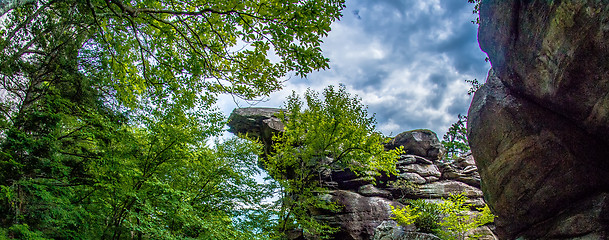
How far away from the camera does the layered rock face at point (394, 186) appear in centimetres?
1479

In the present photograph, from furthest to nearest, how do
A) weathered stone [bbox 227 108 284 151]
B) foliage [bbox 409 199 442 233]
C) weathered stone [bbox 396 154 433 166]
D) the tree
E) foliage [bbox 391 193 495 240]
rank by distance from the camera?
1. weathered stone [bbox 227 108 284 151]
2. weathered stone [bbox 396 154 433 166]
3. foliage [bbox 409 199 442 233]
4. foliage [bbox 391 193 495 240]
5. the tree

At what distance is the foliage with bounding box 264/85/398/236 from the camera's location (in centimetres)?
1184

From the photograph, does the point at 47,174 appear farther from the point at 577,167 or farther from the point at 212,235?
the point at 577,167

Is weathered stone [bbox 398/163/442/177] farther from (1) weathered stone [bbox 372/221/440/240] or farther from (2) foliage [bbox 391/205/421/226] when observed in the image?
(1) weathered stone [bbox 372/221/440/240]

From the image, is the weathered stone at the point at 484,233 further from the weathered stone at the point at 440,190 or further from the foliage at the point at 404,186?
the foliage at the point at 404,186

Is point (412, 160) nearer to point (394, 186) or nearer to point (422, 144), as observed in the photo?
point (422, 144)

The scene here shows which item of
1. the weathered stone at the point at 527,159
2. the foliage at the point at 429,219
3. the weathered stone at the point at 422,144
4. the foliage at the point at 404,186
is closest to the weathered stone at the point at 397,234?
the foliage at the point at 429,219

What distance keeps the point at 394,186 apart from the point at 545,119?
10.5 meters

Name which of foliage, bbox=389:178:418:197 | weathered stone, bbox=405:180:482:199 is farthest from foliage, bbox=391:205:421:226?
weathered stone, bbox=405:180:482:199

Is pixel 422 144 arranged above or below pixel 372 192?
above

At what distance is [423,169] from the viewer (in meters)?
17.9

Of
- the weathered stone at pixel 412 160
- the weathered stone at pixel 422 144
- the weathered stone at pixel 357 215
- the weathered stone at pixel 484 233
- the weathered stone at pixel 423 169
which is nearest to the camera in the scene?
the weathered stone at pixel 484 233

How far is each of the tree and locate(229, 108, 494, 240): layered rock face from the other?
7.12 m

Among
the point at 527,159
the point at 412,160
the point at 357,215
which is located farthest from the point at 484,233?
the point at 527,159
